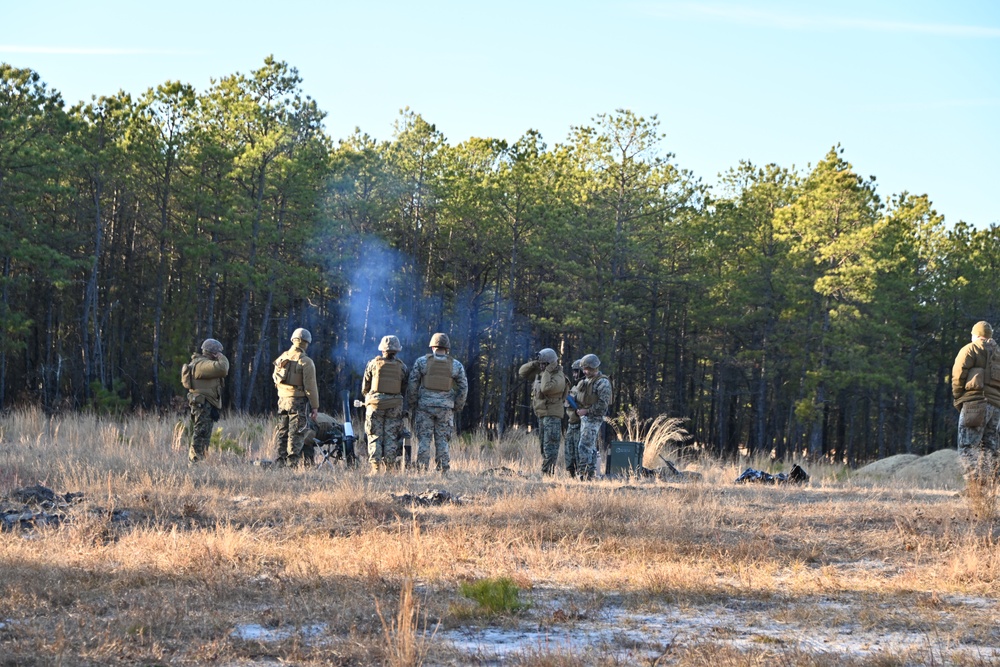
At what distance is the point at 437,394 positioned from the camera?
14336mm

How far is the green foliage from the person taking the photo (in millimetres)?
6758

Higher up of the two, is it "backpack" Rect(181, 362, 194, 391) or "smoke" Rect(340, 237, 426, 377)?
"smoke" Rect(340, 237, 426, 377)

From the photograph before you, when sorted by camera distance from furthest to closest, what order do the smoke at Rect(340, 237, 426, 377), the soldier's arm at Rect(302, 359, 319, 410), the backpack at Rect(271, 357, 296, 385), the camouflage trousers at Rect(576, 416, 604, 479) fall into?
1. the smoke at Rect(340, 237, 426, 377)
2. the camouflage trousers at Rect(576, 416, 604, 479)
3. the backpack at Rect(271, 357, 296, 385)
4. the soldier's arm at Rect(302, 359, 319, 410)

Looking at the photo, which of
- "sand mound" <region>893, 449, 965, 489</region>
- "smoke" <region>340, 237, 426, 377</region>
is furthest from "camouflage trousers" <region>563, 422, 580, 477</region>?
"smoke" <region>340, 237, 426, 377</region>

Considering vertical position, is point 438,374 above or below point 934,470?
above

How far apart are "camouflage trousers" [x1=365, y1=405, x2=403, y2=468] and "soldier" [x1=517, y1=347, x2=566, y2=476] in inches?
78.4

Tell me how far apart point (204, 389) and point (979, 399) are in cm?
980

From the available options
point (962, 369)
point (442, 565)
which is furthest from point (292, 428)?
point (962, 369)

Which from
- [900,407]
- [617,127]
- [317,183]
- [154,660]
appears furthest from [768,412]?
[154,660]

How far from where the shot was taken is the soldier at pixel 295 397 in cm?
1402

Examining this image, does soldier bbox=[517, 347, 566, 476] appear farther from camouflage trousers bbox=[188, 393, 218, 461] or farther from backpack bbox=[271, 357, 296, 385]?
camouflage trousers bbox=[188, 393, 218, 461]

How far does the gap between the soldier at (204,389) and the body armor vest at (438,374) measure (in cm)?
272

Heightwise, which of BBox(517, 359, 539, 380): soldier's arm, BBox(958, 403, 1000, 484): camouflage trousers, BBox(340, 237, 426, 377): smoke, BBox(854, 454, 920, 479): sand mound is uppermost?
BBox(340, 237, 426, 377): smoke

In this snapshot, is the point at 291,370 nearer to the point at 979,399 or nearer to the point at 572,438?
the point at 572,438
